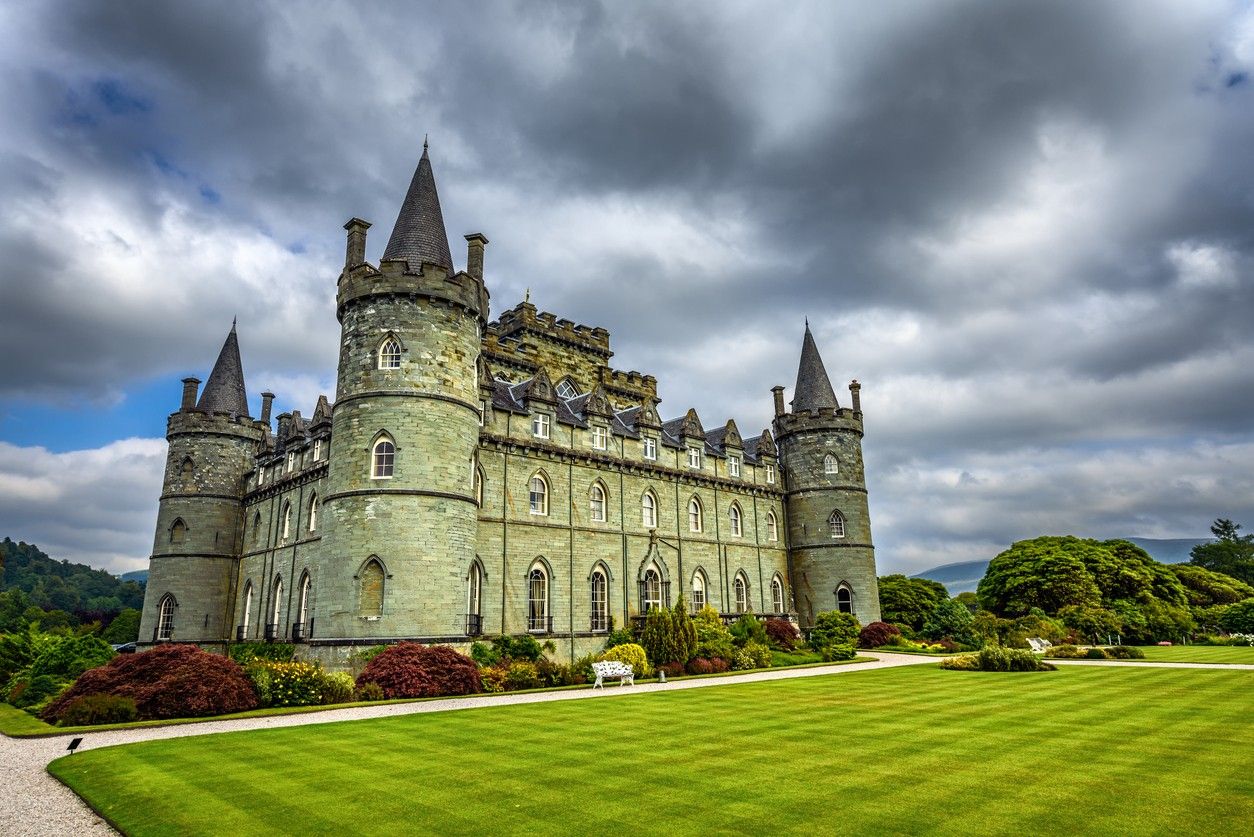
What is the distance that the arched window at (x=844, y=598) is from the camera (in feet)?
143

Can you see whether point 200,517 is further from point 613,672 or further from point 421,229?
point 613,672

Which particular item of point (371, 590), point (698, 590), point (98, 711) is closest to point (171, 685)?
point (98, 711)

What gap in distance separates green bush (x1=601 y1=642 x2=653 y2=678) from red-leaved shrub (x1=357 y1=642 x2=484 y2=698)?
235 inches

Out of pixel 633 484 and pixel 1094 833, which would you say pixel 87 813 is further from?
pixel 633 484

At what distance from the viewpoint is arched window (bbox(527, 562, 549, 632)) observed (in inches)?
1262

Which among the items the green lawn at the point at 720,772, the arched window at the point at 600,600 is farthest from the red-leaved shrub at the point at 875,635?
the green lawn at the point at 720,772

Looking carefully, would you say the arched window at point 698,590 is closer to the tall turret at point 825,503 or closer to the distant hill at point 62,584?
the tall turret at point 825,503

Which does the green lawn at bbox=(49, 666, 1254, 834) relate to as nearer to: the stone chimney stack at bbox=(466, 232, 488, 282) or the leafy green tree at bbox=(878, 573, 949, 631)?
the stone chimney stack at bbox=(466, 232, 488, 282)

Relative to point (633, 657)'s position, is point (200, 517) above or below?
above

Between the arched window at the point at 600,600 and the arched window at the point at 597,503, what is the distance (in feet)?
8.04

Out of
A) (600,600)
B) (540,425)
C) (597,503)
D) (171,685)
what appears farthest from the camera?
(597,503)

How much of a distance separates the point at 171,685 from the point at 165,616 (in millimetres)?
23639

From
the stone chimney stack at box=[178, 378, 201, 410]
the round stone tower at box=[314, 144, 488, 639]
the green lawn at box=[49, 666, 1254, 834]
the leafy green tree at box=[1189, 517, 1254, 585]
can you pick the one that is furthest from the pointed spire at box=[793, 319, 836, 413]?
the leafy green tree at box=[1189, 517, 1254, 585]

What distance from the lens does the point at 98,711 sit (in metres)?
17.8
